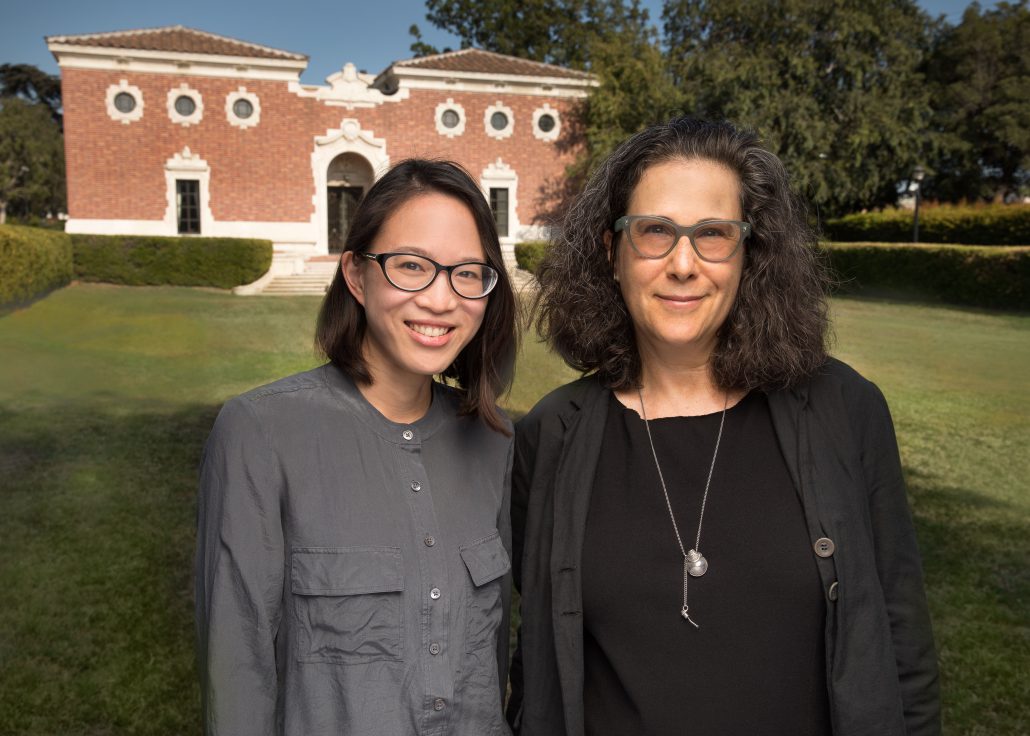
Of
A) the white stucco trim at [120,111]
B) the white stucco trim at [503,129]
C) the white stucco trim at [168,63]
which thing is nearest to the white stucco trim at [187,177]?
the white stucco trim at [120,111]

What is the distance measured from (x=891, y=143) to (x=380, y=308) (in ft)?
102

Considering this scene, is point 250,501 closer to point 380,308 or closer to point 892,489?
point 380,308

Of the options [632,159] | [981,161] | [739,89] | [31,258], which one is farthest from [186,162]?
[981,161]

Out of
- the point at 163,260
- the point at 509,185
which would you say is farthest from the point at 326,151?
the point at 163,260

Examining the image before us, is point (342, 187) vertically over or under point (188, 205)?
over

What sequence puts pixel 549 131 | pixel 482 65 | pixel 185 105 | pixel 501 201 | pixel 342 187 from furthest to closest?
pixel 501 201, pixel 549 131, pixel 342 187, pixel 482 65, pixel 185 105

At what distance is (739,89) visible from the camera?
2856cm

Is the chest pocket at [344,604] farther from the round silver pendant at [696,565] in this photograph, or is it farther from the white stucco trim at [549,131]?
the white stucco trim at [549,131]

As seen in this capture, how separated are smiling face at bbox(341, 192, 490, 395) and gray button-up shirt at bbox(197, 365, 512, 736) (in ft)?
0.52

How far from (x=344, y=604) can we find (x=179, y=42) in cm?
2797

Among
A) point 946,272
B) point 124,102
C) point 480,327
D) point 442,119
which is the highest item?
point 442,119

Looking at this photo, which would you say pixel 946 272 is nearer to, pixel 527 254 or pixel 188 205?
pixel 527 254

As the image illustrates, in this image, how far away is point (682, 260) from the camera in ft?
6.01

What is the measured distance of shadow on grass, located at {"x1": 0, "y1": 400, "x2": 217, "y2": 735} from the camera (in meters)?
3.58
